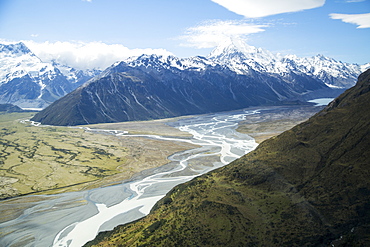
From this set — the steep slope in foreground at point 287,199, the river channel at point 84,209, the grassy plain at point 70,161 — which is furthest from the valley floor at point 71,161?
the steep slope in foreground at point 287,199

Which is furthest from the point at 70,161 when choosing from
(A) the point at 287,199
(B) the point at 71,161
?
(A) the point at 287,199

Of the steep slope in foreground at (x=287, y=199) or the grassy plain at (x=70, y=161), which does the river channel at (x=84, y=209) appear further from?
the steep slope in foreground at (x=287, y=199)

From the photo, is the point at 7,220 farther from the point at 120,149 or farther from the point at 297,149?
the point at 120,149

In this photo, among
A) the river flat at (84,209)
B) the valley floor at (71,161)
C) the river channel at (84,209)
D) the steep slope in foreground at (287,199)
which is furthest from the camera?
the valley floor at (71,161)

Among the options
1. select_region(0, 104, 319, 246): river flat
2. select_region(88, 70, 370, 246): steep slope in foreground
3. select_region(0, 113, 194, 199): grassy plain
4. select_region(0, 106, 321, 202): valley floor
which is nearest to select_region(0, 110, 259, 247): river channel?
select_region(0, 104, 319, 246): river flat

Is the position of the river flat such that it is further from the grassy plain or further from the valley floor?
the grassy plain

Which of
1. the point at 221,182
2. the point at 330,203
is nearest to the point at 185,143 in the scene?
the point at 221,182
